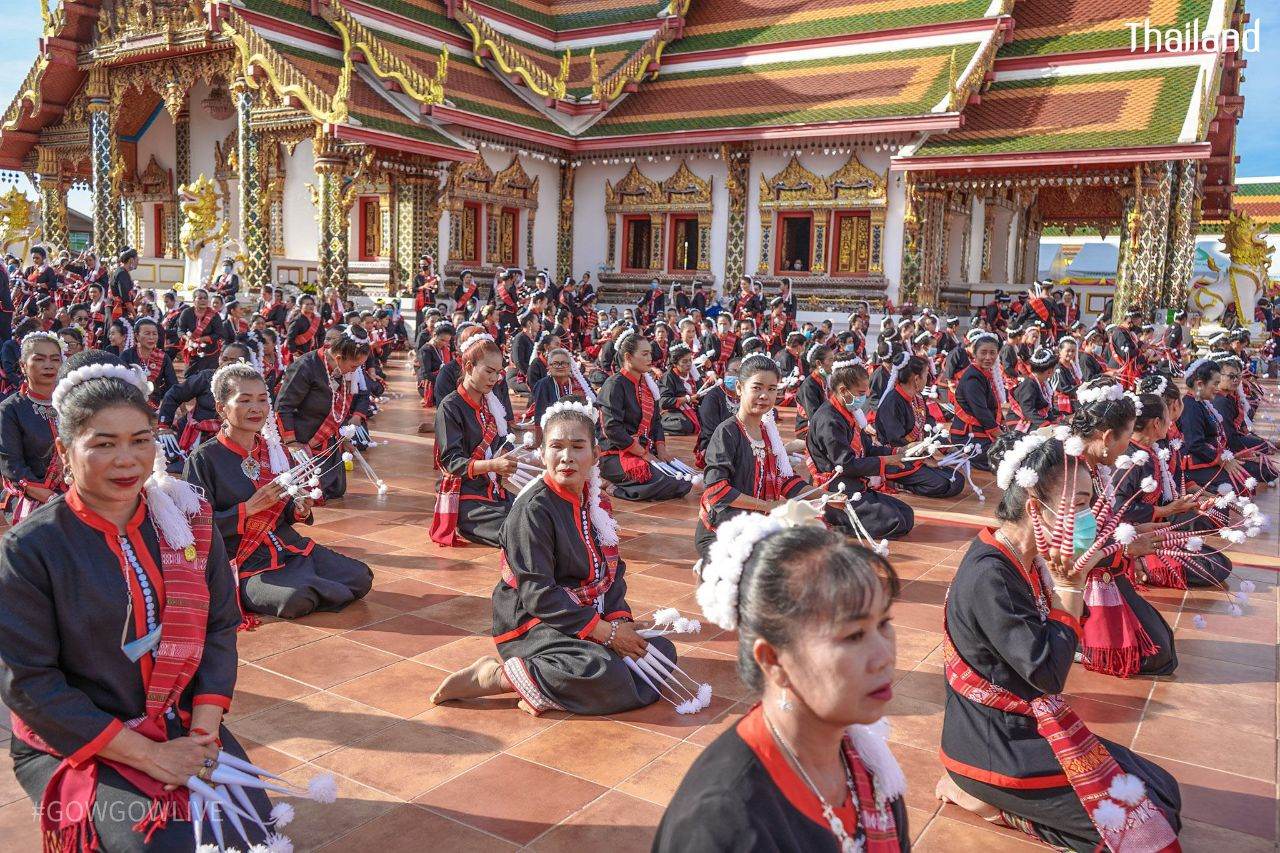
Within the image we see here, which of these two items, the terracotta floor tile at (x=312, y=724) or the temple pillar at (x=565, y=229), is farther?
the temple pillar at (x=565, y=229)

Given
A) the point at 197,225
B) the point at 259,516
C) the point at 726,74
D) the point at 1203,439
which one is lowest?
the point at 259,516

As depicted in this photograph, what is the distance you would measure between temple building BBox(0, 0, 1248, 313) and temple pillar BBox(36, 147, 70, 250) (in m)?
0.08

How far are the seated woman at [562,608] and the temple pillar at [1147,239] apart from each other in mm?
16654

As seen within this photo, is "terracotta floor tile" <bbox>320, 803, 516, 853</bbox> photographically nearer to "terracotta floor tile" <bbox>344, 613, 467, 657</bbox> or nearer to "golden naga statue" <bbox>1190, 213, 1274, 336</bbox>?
"terracotta floor tile" <bbox>344, 613, 467, 657</bbox>

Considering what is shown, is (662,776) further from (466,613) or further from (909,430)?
(909,430)

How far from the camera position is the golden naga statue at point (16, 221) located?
24250 mm


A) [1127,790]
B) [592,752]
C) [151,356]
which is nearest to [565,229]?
[151,356]

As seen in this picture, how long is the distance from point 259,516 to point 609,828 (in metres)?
2.78

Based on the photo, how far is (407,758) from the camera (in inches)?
145

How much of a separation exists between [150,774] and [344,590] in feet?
9.09

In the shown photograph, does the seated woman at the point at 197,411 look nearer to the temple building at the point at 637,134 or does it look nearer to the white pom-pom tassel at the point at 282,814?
the white pom-pom tassel at the point at 282,814

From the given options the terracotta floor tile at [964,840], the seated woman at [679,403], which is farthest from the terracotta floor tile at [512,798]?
the seated woman at [679,403]

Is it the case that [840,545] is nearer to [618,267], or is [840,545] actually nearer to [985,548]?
[985,548]

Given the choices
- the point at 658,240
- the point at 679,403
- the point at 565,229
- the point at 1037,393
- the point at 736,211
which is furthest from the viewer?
the point at 565,229
